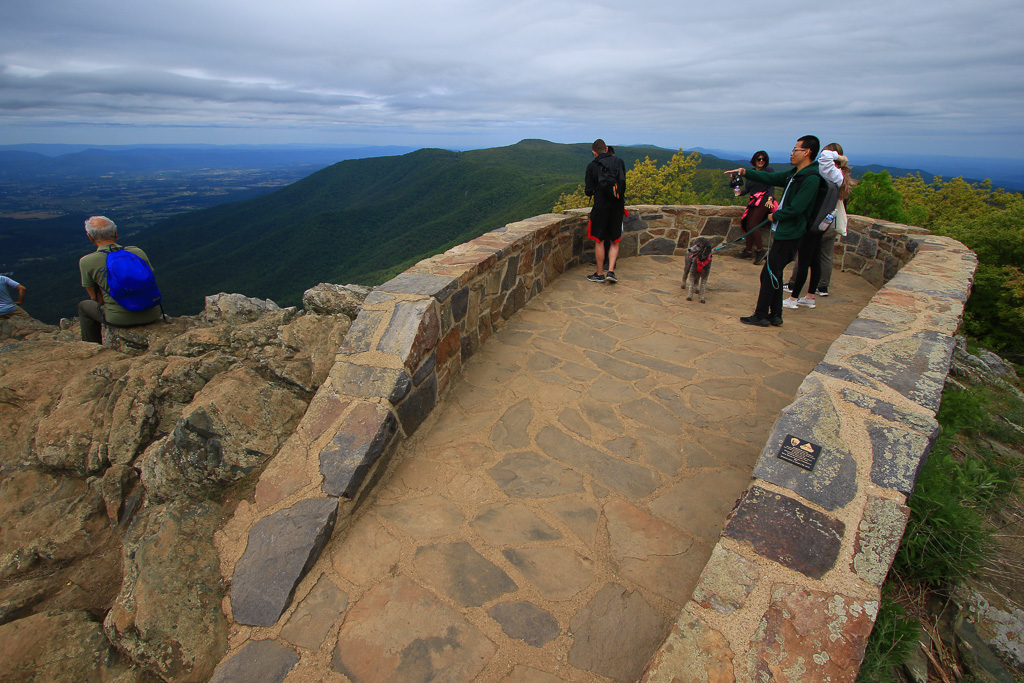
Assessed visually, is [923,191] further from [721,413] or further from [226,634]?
[226,634]

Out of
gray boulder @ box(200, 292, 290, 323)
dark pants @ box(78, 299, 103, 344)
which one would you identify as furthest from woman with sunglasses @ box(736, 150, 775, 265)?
dark pants @ box(78, 299, 103, 344)

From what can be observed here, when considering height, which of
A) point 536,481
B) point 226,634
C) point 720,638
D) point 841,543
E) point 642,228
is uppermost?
point 642,228

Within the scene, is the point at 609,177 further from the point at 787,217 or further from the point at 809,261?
the point at 809,261

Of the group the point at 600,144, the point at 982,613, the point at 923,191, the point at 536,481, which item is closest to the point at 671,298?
the point at 600,144

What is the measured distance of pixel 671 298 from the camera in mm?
4996

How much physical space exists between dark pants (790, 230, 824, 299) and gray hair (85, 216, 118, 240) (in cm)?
631

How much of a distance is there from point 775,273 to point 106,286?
5.78 m

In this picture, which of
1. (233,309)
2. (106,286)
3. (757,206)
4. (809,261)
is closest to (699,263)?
(809,261)

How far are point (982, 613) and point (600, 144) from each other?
15.4 feet

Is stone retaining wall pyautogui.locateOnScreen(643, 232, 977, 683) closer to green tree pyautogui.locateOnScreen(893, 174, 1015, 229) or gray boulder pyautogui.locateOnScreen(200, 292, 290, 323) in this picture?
gray boulder pyautogui.locateOnScreen(200, 292, 290, 323)

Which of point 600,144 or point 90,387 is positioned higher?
point 600,144

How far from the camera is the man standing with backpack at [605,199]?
16.4 ft

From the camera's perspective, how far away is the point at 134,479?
2371mm

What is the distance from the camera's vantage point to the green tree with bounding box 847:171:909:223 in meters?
10.7
